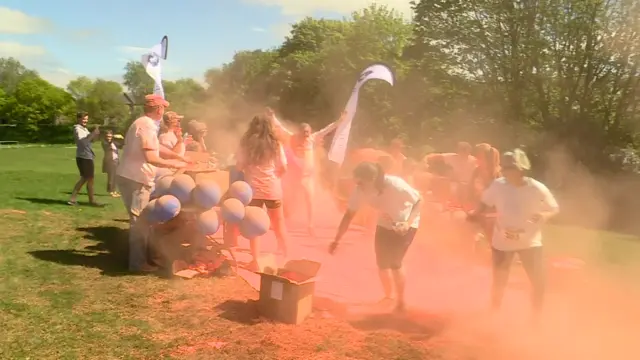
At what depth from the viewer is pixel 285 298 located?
5.33 meters

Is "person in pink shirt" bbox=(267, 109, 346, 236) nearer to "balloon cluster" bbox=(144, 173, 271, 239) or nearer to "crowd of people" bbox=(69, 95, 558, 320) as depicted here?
"crowd of people" bbox=(69, 95, 558, 320)

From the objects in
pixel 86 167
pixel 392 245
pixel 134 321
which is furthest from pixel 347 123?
pixel 134 321

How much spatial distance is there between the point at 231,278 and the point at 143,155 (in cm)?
172

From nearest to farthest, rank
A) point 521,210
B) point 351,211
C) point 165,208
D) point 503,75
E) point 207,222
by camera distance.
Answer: point 521,210 < point 351,211 < point 165,208 < point 207,222 < point 503,75

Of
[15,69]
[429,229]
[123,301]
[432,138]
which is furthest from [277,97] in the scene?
[15,69]

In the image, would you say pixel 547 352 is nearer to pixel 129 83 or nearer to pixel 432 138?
pixel 432 138

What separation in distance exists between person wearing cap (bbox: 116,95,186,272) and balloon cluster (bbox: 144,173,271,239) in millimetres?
206

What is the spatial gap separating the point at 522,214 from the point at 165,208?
3.71 metres

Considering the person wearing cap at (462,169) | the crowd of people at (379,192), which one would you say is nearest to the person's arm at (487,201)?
the crowd of people at (379,192)

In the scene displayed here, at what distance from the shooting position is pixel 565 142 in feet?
71.5

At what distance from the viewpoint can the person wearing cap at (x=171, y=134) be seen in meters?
8.38

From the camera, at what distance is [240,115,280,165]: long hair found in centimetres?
698

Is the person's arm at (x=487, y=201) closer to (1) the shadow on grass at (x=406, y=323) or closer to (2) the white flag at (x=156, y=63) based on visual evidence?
(1) the shadow on grass at (x=406, y=323)

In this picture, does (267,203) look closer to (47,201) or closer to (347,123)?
(347,123)
